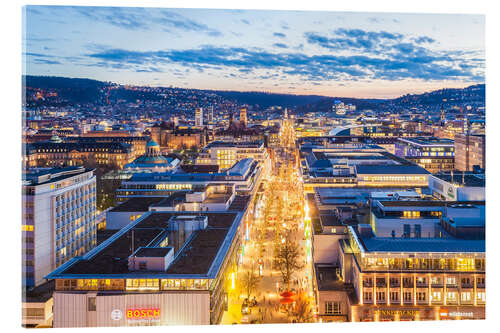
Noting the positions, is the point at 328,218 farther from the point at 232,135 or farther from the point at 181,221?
the point at 232,135

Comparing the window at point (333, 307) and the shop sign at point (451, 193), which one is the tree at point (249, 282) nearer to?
the window at point (333, 307)

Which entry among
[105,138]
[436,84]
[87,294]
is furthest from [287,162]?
[87,294]

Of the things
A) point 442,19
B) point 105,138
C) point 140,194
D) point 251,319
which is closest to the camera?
A: point 442,19

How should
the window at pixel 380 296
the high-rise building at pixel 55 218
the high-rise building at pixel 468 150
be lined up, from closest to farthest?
the window at pixel 380 296 → the high-rise building at pixel 55 218 → the high-rise building at pixel 468 150

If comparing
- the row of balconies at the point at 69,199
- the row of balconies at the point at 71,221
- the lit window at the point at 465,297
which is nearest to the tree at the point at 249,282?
the lit window at the point at 465,297

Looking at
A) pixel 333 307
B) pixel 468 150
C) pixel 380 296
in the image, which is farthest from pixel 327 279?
pixel 468 150

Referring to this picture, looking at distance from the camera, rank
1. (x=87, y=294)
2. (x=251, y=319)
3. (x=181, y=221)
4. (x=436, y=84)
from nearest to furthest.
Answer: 1. (x=87, y=294)
2. (x=251, y=319)
3. (x=181, y=221)
4. (x=436, y=84)

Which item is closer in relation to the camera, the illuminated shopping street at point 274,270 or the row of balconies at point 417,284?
the row of balconies at point 417,284

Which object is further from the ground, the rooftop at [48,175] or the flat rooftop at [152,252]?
the rooftop at [48,175]
